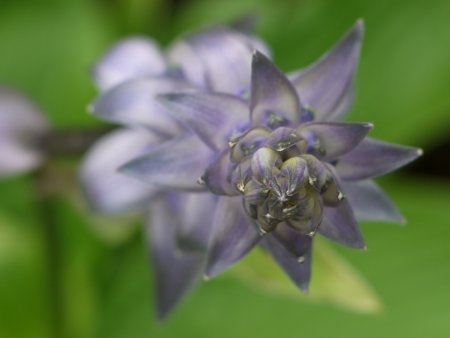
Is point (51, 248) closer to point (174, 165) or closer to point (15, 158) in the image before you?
point (15, 158)

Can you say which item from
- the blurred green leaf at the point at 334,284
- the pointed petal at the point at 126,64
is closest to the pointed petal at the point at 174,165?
the pointed petal at the point at 126,64

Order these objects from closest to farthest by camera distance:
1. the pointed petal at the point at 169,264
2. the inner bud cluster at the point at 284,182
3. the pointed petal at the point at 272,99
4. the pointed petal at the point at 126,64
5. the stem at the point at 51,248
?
the inner bud cluster at the point at 284,182
the pointed petal at the point at 272,99
the pointed petal at the point at 169,264
the pointed petal at the point at 126,64
the stem at the point at 51,248

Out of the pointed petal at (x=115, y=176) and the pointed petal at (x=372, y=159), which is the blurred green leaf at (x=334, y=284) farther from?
the pointed petal at (x=372, y=159)

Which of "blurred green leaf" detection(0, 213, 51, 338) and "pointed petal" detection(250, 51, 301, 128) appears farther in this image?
"blurred green leaf" detection(0, 213, 51, 338)

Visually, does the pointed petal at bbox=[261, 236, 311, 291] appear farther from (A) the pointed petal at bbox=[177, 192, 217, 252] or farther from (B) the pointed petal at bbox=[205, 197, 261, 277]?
(A) the pointed petal at bbox=[177, 192, 217, 252]

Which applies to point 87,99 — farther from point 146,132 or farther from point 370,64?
point 146,132

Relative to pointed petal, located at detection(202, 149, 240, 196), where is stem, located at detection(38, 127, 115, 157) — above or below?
below

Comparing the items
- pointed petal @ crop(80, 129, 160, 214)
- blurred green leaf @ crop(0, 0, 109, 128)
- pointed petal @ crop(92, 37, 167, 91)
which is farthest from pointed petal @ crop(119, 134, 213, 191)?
blurred green leaf @ crop(0, 0, 109, 128)

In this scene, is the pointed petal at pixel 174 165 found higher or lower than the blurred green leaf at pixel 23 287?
higher
